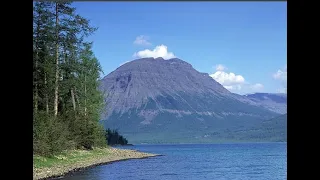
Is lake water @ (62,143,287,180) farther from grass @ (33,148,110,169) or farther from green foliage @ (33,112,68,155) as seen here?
green foliage @ (33,112,68,155)

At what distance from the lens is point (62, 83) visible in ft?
94.5

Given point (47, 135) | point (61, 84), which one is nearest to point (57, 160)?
point (47, 135)

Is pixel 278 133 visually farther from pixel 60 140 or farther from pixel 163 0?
pixel 163 0

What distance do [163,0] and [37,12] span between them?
76.5 ft

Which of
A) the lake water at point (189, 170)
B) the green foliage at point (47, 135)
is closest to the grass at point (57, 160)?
the green foliage at point (47, 135)

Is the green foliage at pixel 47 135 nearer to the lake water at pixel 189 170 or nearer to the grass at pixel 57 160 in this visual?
the grass at pixel 57 160

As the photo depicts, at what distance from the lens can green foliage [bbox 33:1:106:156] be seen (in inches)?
935

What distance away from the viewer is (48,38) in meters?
25.2

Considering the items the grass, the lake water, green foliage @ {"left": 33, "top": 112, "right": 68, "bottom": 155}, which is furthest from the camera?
the lake water

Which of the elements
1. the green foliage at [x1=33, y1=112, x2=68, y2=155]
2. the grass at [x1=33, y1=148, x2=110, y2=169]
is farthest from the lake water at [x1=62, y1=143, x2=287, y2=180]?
the green foliage at [x1=33, y1=112, x2=68, y2=155]

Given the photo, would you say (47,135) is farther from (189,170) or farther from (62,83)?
(189,170)

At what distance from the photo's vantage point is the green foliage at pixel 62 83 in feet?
77.9

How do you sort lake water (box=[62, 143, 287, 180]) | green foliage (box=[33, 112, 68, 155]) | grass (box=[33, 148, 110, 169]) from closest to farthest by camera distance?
1. grass (box=[33, 148, 110, 169])
2. green foliage (box=[33, 112, 68, 155])
3. lake water (box=[62, 143, 287, 180])
